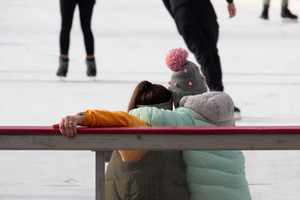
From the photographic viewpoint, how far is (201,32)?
327cm

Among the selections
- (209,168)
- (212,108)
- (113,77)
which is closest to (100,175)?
→ (209,168)

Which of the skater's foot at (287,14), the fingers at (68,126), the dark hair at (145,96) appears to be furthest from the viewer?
the skater's foot at (287,14)

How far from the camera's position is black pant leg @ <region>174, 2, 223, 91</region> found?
10.6ft

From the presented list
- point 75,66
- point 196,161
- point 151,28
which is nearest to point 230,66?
point 75,66

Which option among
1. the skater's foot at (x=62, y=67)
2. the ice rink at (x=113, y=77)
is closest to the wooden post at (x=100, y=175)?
the ice rink at (x=113, y=77)

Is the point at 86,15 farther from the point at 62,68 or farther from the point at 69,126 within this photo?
the point at 69,126

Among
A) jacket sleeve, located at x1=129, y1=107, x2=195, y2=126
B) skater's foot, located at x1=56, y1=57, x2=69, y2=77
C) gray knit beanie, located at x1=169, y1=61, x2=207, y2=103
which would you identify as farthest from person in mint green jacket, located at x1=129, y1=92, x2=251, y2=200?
skater's foot, located at x1=56, y1=57, x2=69, y2=77

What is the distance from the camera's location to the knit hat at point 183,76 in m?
1.94

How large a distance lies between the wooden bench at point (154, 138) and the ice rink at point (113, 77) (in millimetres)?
38

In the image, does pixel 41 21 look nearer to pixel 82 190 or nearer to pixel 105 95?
pixel 105 95

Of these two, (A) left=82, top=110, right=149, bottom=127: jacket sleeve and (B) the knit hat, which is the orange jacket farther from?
(B) the knit hat

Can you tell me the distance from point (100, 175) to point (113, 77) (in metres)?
3.85

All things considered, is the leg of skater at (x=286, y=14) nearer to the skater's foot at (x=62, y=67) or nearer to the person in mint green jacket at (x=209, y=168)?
the skater's foot at (x=62, y=67)

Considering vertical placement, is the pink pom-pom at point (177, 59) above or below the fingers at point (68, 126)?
below
